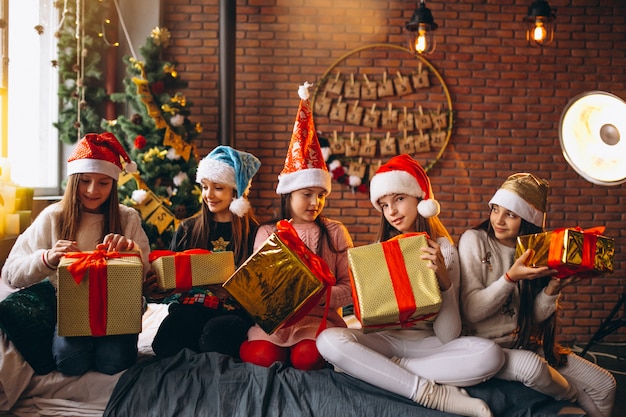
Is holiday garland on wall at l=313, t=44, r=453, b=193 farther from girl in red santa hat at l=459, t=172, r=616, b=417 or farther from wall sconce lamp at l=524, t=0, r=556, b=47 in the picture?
girl in red santa hat at l=459, t=172, r=616, b=417

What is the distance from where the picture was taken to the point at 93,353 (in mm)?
2227

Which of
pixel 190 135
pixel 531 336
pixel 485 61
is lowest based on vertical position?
pixel 531 336

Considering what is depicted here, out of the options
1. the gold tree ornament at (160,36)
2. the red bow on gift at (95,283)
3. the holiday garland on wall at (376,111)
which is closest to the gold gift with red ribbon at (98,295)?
the red bow on gift at (95,283)

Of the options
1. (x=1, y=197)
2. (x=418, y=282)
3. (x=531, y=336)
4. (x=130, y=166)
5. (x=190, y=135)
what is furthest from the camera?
(x=190, y=135)

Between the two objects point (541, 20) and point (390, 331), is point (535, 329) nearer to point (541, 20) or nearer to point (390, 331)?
point (390, 331)

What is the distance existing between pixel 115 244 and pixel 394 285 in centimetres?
107

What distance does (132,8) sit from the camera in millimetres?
4875

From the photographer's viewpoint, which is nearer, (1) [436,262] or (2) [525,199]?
(1) [436,262]

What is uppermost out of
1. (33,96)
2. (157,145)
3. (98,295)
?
(33,96)

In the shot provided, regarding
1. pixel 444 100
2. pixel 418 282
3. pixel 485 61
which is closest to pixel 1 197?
pixel 418 282

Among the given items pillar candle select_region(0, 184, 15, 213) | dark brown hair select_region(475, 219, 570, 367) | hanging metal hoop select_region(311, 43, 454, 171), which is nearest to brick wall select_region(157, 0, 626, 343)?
hanging metal hoop select_region(311, 43, 454, 171)

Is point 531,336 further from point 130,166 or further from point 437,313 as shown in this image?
point 130,166

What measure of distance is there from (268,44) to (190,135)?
106 cm

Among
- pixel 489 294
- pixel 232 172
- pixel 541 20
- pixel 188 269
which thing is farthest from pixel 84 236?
pixel 541 20
